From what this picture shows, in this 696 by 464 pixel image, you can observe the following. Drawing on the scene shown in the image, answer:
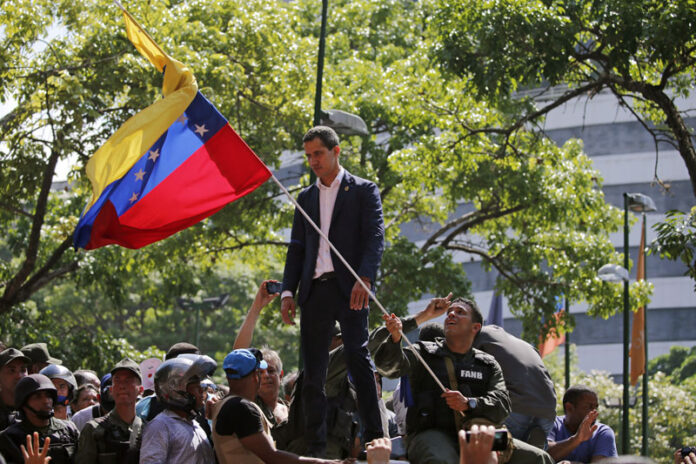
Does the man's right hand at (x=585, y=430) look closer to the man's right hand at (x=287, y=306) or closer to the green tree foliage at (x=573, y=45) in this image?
the man's right hand at (x=287, y=306)

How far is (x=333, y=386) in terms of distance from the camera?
7.95 metres

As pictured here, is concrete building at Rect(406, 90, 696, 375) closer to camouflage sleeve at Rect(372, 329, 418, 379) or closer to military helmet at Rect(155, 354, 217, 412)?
camouflage sleeve at Rect(372, 329, 418, 379)

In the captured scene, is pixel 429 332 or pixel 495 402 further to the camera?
pixel 429 332

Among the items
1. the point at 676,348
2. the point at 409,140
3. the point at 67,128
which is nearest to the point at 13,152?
the point at 67,128

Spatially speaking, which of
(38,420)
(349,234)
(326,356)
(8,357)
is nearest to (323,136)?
(349,234)

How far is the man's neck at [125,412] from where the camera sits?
7.30 meters

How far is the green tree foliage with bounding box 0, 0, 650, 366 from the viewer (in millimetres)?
17859

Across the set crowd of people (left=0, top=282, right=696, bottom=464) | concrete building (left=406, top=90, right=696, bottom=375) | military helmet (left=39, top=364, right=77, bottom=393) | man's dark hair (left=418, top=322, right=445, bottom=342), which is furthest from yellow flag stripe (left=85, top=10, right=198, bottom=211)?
concrete building (left=406, top=90, right=696, bottom=375)

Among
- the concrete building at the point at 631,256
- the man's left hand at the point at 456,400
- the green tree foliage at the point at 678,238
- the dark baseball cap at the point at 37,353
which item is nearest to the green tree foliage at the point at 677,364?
the concrete building at the point at 631,256

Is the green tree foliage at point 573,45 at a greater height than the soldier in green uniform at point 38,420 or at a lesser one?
greater

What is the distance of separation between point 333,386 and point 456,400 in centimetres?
133

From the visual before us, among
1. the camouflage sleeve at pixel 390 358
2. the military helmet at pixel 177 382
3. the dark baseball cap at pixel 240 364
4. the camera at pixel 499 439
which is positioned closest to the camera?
the camera at pixel 499 439

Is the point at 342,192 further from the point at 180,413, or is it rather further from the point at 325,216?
the point at 180,413

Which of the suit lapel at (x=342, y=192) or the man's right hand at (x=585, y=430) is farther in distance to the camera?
the man's right hand at (x=585, y=430)
